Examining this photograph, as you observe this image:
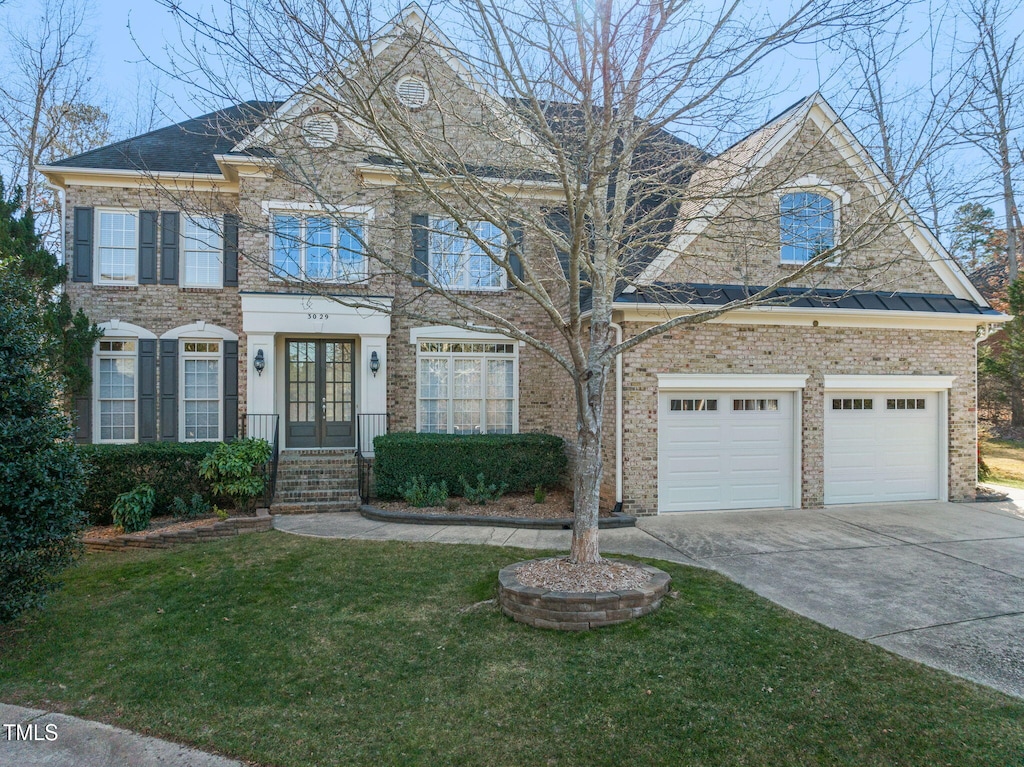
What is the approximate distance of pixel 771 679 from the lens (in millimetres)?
4219

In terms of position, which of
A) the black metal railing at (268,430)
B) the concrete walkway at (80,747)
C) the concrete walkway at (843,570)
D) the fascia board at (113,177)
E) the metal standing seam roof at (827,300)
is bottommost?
the concrete walkway at (80,747)

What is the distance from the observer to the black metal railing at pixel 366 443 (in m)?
10.8

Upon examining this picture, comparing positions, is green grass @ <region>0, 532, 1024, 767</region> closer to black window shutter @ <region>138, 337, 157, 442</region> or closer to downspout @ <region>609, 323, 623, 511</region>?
downspout @ <region>609, 323, 623, 511</region>

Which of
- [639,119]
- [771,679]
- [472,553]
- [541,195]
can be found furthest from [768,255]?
[771,679]

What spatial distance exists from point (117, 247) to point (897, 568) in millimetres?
14286

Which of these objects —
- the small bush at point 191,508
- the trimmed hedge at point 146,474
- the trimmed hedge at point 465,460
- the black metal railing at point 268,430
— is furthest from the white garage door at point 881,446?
the trimmed hedge at point 146,474

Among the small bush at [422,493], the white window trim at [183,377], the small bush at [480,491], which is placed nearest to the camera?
the small bush at [422,493]

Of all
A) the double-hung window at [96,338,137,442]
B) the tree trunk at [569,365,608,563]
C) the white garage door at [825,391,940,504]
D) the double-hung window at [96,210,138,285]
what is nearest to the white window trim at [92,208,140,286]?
the double-hung window at [96,210,138,285]

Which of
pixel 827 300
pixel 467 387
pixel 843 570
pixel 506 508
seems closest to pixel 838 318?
pixel 827 300

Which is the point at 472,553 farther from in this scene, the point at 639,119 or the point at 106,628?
the point at 639,119

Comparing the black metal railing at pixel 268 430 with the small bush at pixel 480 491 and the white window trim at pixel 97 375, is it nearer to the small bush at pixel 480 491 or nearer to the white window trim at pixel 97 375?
the white window trim at pixel 97 375

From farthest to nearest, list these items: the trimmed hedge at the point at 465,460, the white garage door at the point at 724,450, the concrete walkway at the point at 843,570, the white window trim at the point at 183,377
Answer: the white window trim at the point at 183,377, the trimmed hedge at the point at 465,460, the white garage door at the point at 724,450, the concrete walkway at the point at 843,570

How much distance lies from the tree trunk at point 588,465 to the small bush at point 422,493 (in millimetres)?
4537

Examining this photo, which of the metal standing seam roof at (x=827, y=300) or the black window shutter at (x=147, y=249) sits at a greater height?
the black window shutter at (x=147, y=249)
